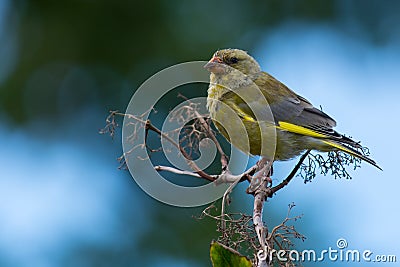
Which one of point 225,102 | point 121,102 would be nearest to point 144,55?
point 121,102

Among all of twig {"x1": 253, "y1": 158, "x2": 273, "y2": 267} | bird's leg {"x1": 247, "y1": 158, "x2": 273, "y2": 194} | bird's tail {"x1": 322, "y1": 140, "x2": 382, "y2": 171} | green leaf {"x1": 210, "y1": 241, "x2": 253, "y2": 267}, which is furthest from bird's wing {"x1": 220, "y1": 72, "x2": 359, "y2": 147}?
green leaf {"x1": 210, "y1": 241, "x2": 253, "y2": 267}

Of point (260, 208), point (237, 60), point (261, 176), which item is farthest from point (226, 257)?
point (237, 60)

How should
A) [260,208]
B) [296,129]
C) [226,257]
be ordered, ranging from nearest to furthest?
[226,257], [260,208], [296,129]

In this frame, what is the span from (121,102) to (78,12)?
2.07ft

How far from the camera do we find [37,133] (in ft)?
13.0

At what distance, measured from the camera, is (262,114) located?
1.82 m

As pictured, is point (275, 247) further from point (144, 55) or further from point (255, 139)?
point (144, 55)

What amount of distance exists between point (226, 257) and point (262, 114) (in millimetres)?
849

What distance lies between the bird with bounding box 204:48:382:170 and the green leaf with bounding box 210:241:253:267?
20.7 inches

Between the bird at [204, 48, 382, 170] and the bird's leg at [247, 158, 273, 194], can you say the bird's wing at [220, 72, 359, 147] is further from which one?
the bird's leg at [247, 158, 273, 194]

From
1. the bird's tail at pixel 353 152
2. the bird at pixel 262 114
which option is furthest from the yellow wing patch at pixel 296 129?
the bird's tail at pixel 353 152

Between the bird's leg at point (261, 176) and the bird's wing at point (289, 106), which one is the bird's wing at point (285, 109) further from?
the bird's leg at point (261, 176)

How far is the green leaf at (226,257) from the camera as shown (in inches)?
38.9

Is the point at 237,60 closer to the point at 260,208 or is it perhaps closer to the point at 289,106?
the point at 289,106
